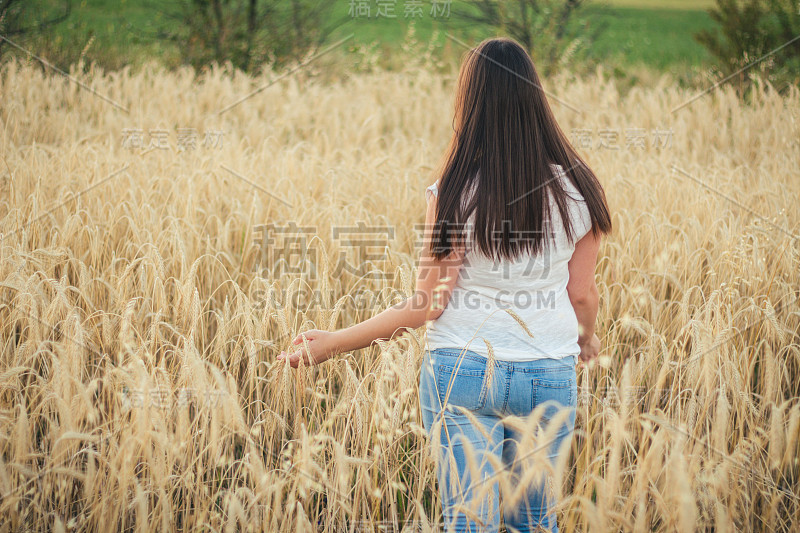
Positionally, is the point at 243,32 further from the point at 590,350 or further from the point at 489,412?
the point at 489,412

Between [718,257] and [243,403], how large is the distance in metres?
2.21

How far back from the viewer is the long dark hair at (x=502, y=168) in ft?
4.00

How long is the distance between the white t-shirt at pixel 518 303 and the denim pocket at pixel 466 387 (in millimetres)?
52

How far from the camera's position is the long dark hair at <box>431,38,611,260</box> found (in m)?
1.22

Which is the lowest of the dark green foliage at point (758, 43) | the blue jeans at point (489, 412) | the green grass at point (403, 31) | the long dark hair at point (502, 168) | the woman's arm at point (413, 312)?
the blue jeans at point (489, 412)

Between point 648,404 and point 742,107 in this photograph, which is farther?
point 742,107

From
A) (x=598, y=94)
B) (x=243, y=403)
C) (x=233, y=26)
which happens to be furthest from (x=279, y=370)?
(x=233, y=26)

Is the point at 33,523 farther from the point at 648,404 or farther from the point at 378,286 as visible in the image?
the point at 648,404

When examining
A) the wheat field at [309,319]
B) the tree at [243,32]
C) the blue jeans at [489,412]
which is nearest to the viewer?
the blue jeans at [489,412]

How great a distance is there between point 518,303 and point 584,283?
259mm

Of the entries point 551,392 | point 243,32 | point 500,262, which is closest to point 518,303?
point 500,262

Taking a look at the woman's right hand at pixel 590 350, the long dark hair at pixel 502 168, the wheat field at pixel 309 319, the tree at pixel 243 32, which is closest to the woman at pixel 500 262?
the long dark hair at pixel 502 168

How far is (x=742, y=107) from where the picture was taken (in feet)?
18.1

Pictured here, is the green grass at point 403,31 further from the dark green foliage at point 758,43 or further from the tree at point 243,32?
the dark green foliage at point 758,43
